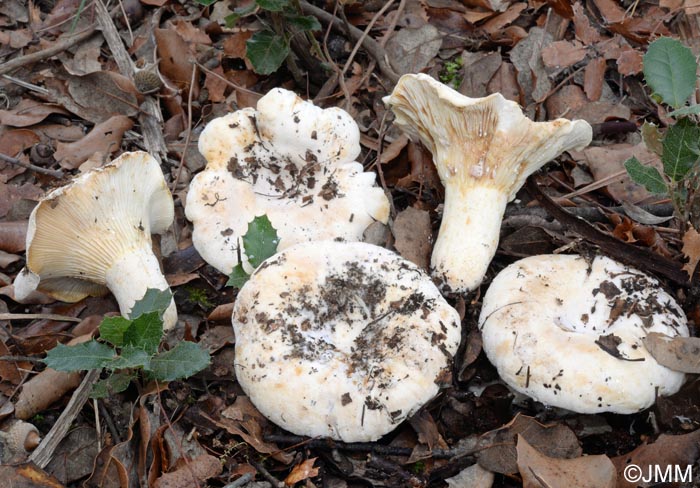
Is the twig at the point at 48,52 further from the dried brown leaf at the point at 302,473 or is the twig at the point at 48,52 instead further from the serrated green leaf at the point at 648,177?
the serrated green leaf at the point at 648,177

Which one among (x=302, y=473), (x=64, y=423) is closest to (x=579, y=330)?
(x=302, y=473)

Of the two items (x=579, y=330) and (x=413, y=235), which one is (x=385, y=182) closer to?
(x=413, y=235)

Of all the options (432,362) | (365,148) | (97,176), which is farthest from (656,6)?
(97,176)

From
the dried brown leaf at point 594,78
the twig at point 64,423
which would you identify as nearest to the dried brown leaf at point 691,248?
the dried brown leaf at point 594,78

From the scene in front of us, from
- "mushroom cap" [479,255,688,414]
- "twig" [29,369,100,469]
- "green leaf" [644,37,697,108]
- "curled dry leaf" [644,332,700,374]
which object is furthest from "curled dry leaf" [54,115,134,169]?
"curled dry leaf" [644,332,700,374]

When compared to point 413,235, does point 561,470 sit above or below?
below

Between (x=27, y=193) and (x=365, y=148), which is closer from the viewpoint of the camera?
(x=27, y=193)

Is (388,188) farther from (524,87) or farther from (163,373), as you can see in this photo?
(163,373)
